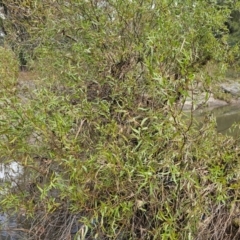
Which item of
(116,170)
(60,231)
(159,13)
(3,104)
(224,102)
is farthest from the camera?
(224,102)

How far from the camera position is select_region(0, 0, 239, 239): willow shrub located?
2.75 meters

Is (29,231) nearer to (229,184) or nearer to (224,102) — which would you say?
(229,184)

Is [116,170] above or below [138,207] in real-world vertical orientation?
above

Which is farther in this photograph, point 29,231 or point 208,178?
point 29,231

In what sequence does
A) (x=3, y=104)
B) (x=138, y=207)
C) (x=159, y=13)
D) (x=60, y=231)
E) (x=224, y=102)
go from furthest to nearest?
(x=224, y=102), (x=159, y=13), (x=60, y=231), (x=3, y=104), (x=138, y=207)

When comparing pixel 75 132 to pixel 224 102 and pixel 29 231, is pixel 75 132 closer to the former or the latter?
pixel 29 231

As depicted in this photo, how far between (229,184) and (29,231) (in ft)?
5.78

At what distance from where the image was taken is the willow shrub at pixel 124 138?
9.02ft

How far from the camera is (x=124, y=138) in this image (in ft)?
9.41

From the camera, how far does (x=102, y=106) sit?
3.12 metres

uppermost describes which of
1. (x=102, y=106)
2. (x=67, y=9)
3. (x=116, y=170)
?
(x=67, y=9)

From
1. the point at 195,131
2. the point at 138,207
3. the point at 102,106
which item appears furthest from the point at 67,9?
the point at 138,207

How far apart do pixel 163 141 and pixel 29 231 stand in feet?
Result: 4.71

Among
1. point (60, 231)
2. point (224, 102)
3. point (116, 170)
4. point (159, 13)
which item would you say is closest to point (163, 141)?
point (116, 170)
